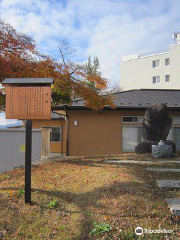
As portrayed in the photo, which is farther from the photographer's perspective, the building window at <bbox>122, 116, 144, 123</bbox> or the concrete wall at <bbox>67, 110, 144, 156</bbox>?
the building window at <bbox>122, 116, 144, 123</bbox>

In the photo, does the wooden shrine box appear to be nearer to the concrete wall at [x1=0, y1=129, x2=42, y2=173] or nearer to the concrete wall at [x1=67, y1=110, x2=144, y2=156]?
the concrete wall at [x1=0, y1=129, x2=42, y2=173]

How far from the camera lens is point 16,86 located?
4.90 metres

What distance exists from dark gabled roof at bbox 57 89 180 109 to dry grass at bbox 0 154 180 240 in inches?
325

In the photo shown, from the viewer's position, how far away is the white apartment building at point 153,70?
41.1m

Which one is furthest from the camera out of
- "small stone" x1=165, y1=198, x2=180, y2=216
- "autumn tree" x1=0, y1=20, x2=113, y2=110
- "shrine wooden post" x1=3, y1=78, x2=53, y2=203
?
"autumn tree" x1=0, y1=20, x2=113, y2=110

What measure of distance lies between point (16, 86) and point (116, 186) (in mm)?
2714

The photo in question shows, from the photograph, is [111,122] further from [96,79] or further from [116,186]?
[116,186]

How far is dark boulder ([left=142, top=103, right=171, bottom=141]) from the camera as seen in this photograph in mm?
10180

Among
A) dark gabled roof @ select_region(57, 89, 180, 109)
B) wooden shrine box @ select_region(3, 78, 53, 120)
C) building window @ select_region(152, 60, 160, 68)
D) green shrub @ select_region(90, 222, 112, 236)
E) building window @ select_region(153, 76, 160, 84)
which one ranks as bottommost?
green shrub @ select_region(90, 222, 112, 236)

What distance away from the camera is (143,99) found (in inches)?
639

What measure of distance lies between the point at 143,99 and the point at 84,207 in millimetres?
12581

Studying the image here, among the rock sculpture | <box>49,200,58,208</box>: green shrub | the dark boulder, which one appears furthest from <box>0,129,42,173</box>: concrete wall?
<box>49,200,58,208</box>: green shrub

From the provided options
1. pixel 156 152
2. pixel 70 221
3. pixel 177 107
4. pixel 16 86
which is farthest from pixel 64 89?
pixel 177 107

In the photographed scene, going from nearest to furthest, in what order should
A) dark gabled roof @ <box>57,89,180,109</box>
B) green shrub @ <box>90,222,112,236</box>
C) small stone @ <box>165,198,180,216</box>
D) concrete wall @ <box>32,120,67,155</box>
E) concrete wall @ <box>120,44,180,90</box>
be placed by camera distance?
green shrub @ <box>90,222,112,236</box> < small stone @ <box>165,198,180,216</box> < dark gabled roof @ <box>57,89,180,109</box> < concrete wall @ <box>32,120,67,155</box> < concrete wall @ <box>120,44,180,90</box>
